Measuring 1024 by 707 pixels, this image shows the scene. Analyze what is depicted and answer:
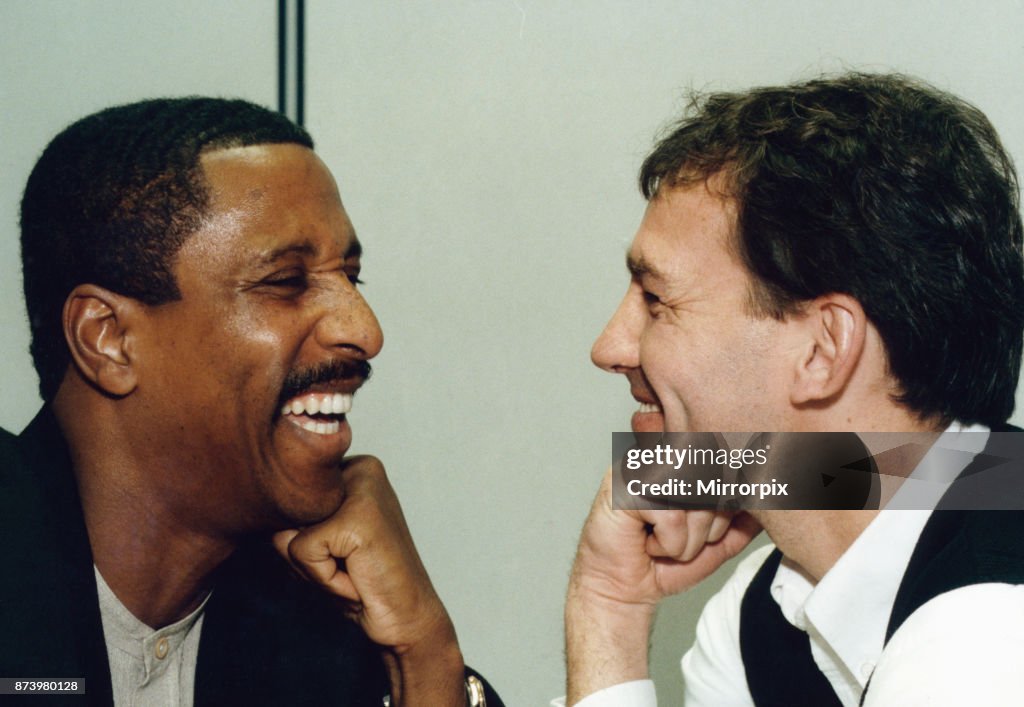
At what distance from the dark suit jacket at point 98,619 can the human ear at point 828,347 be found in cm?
54

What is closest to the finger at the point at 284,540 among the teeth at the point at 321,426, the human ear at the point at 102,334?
the teeth at the point at 321,426

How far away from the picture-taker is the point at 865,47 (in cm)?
154

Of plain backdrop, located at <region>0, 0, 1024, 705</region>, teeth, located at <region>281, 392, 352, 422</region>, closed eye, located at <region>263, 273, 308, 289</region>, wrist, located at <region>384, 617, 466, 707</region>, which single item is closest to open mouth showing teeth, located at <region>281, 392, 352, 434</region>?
teeth, located at <region>281, 392, 352, 422</region>

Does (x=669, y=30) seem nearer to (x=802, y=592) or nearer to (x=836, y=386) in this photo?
(x=836, y=386)

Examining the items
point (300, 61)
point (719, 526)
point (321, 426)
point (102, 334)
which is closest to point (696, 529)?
point (719, 526)

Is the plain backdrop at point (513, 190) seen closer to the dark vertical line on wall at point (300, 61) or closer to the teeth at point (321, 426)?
the dark vertical line on wall at point (300, 61)

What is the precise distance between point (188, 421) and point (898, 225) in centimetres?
73

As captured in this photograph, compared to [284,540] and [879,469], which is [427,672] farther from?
[879,469]

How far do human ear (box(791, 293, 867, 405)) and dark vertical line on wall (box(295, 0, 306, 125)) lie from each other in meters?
0.75

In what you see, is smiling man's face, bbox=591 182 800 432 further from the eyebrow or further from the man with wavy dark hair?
the eyebrow

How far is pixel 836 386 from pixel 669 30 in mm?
635

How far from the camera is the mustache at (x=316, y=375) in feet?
3.75

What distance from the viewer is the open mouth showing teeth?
1.16 m

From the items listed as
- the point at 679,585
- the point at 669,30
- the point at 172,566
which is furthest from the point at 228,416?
the point at 669,30
